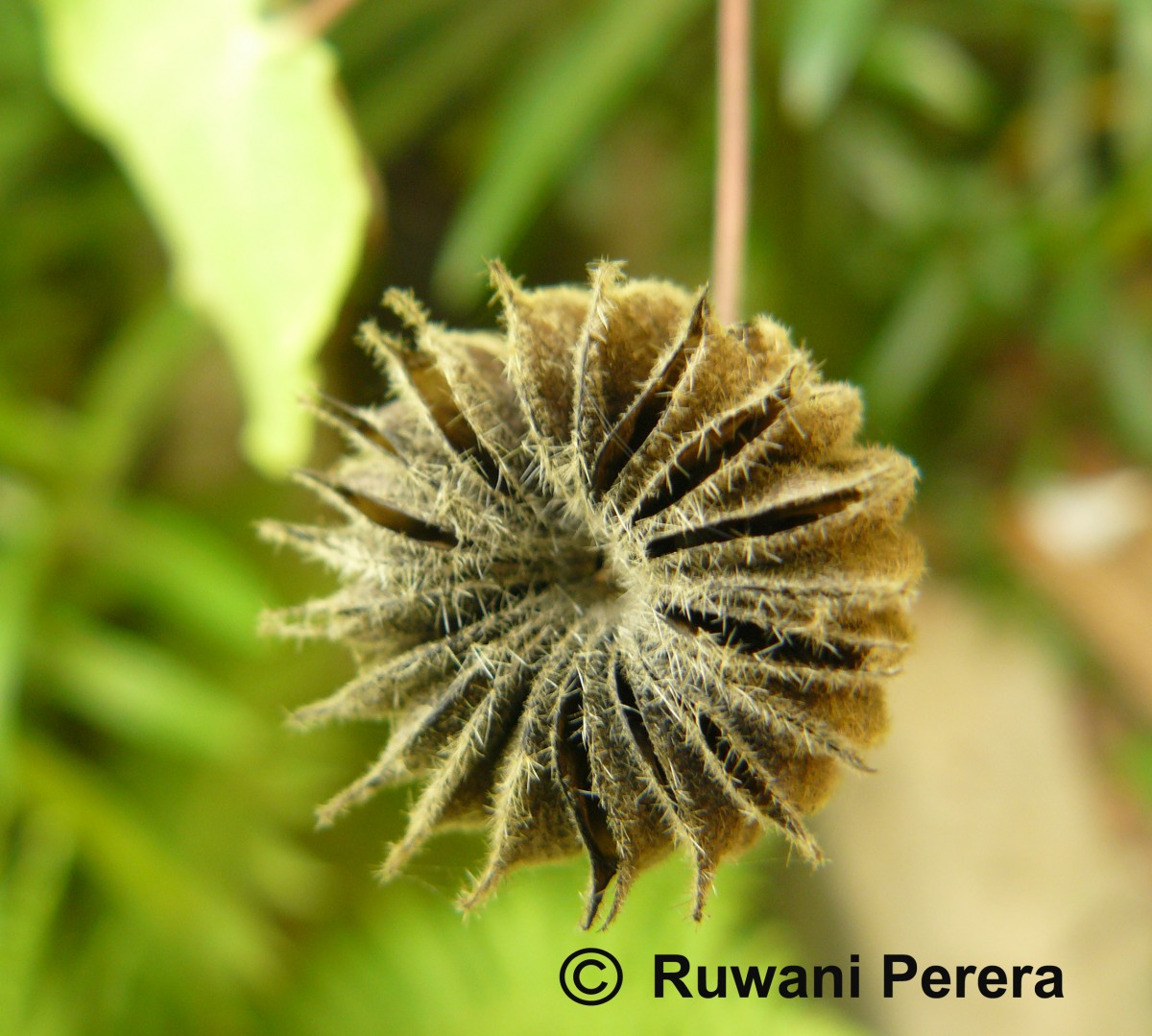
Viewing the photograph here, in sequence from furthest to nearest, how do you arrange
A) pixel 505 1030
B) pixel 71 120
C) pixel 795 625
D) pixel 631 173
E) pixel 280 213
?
pixel 631 173 → pixel 71 120 → pixel 505 1030 → pixel 280 213 → pixel 795 625

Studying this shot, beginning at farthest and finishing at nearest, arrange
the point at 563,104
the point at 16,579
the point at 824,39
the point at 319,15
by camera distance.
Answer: the point at 16,579 → the point at 563,104 → the point at 824,39 → the point at 319,15

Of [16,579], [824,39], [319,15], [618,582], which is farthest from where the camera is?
[16,579]

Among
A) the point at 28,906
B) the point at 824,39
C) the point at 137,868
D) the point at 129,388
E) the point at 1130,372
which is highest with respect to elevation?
the point at 1130,372

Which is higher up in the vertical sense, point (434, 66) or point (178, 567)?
point (434, 66)

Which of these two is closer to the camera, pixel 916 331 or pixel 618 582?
pixel 618 582

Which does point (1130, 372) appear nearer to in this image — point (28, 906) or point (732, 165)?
point (732, 165)

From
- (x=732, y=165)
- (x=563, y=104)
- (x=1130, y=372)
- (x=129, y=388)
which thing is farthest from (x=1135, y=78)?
(x=129, y=388)

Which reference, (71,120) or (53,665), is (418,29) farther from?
(53,665)

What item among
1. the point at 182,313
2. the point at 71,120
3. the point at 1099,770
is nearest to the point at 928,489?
the point at 1099,770
